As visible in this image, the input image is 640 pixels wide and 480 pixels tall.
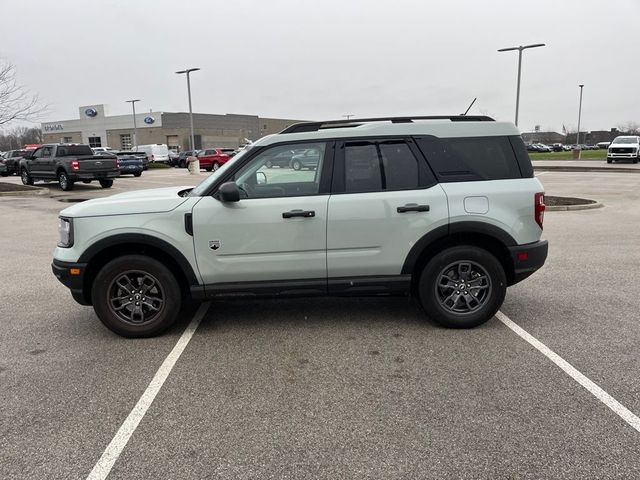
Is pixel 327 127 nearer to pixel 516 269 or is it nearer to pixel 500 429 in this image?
pixel 516 269

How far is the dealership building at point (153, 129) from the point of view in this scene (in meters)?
78.1

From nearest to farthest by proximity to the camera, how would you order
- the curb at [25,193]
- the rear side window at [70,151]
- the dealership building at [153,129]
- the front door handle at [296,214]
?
the front door handle at [296,214], the curb at [25,193], the rear side window at [70,151], the dealership building at [153,129]

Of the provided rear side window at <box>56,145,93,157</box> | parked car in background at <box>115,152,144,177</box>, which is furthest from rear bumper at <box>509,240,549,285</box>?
parked car in background at <box>115,152,144,177</box>

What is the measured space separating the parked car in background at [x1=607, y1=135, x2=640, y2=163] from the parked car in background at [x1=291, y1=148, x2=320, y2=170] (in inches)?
1533

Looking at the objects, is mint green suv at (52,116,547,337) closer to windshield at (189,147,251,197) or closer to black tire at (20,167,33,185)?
windshield at (189,147,251,197)

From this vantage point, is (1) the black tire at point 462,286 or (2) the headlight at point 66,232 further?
(1) the black tire at point 462,286

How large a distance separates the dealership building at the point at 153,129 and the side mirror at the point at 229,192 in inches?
2916

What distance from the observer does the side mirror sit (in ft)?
14.4

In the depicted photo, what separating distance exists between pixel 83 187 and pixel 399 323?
20.5 metres

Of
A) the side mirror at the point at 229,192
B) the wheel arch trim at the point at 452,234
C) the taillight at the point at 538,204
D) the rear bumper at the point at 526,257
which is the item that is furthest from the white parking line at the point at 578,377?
the side mirror at the point at 229,192

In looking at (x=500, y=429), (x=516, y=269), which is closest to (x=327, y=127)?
(x=516, y=269)

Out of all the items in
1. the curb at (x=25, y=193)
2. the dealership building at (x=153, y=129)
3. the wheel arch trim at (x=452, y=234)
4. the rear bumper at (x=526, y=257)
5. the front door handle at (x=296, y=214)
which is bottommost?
the curb at (x=25, y=193)

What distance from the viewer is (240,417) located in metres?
3.30

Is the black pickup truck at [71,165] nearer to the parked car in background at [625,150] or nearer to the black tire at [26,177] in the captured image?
the black tire at [26,177]
